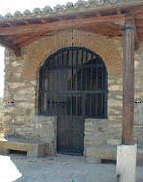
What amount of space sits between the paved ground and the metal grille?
4.17 feet

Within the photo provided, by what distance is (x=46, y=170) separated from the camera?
5.18 metres

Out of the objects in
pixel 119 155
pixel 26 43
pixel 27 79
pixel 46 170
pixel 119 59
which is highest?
pixel 26 43

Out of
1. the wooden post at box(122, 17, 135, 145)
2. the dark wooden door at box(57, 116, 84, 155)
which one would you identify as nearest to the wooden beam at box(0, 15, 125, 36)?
the wooden post at box(122, 17, 135, 145)

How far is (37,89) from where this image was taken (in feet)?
23.1

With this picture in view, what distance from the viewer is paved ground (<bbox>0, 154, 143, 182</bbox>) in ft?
15.1

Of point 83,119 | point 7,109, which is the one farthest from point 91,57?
point 7,109

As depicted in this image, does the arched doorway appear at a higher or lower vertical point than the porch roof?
lower

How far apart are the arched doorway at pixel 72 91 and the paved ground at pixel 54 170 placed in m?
0.68

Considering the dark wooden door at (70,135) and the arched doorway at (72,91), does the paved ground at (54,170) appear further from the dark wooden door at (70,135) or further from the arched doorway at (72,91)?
the arched doorway at (72,91)

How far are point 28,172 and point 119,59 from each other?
331 cm

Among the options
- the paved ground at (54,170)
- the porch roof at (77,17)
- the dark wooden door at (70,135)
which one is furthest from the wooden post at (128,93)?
the dark wooden door at (70,135)

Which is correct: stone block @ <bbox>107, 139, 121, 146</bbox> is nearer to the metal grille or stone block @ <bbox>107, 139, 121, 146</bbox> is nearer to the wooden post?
the metal grille

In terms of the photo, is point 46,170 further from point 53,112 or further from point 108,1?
point 108,1

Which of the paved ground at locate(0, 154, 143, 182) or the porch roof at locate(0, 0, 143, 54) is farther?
the paved ground at locate(0, 154, 143, 182)
